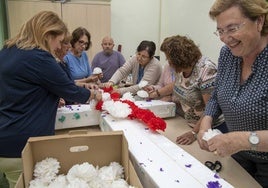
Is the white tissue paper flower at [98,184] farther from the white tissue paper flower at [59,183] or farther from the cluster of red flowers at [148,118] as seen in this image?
the cluster of red flowers at [148,118]

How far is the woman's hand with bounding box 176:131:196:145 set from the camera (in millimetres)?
1449

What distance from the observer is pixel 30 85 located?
4.31 ft

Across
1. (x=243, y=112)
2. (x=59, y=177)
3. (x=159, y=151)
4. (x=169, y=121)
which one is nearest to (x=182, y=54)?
(x=169, y=121)

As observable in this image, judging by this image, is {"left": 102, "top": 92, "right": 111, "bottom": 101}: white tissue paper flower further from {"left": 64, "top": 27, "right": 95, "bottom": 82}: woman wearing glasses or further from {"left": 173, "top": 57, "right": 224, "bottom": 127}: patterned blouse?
{"left": 64, "top": 27, "right": 95, "bottom": 82}: woman wearing glasses

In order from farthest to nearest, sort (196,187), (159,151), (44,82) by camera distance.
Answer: (44,82), (159,151), (196,187)

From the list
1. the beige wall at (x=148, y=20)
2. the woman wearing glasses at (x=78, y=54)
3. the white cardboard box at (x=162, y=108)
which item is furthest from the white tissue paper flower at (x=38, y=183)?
the beige wall at (x=148, y=20)

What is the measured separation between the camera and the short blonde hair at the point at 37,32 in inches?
52.1

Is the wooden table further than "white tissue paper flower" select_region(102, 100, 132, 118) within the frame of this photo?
No

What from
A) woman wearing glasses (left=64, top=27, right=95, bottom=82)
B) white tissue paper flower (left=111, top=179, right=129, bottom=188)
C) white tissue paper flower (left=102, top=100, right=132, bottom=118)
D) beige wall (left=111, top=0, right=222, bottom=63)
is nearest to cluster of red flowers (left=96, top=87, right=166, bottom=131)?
white tissue paper flower (left=102, top=100, right=132, bottom=118)

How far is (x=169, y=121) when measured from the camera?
1.78 meters

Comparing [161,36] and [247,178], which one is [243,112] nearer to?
[247,178]

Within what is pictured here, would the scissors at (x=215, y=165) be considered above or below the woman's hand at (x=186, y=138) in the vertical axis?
above

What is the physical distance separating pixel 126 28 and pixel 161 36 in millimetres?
726

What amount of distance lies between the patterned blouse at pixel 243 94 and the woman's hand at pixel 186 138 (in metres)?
0.30
